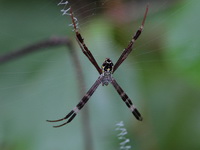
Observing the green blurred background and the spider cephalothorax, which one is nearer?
the green blurred background

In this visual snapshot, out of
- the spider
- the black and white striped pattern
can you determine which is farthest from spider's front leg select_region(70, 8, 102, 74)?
the black and white striped pattern

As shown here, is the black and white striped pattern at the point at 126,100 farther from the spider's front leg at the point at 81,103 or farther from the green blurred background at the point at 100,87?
the spider's front leg at the point at 81,103

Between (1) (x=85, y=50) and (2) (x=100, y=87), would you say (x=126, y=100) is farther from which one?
(1) (x=85, y=50)

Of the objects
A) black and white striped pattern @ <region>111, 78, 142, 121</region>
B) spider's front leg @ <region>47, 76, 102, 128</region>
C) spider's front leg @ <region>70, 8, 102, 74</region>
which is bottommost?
black and white striped pattern @ <region>111, 78, 142, 121</region>

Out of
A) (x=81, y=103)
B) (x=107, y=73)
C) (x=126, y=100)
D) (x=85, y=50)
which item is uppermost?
(x=85, y=50)

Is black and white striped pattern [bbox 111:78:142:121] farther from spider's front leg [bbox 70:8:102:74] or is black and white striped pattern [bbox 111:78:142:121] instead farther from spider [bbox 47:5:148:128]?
spider's front leg [bbox 70:8:102:74]

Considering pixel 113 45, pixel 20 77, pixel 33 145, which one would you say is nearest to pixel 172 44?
pixel 113 45

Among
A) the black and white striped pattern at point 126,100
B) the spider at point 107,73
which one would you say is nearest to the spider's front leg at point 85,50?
the spider at point 107,73

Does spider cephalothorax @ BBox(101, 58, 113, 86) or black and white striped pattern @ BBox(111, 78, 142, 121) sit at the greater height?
spider cephalothorax @ BBox(101, 58, 113, 86)

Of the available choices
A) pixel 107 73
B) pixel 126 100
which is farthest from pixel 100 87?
pixel 126 100
